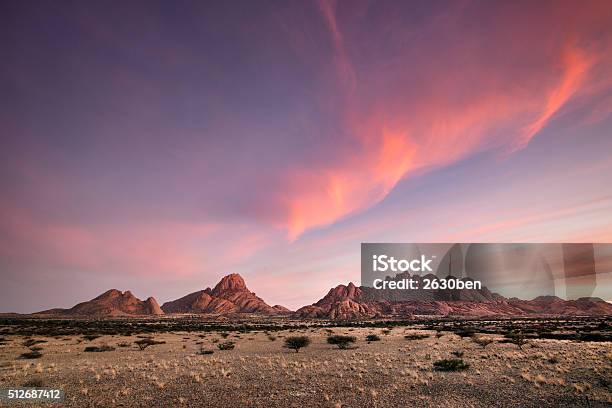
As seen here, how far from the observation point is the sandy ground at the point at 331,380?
15.2 m

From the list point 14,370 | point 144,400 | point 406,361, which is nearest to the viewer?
point 144,400

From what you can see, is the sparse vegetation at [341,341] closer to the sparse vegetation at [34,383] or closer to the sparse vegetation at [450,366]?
the sparse vegetation at [450,366]

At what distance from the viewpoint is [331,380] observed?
62.8 ft

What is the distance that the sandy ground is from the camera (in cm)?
1520

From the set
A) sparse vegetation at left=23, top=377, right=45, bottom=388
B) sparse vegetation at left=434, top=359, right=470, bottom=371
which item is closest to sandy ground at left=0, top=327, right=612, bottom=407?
sparse vegetation at left=23, top=377, right=45, bottom=388

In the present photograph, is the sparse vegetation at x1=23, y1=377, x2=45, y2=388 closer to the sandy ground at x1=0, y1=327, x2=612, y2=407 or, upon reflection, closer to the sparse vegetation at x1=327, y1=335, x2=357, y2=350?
the sandy ground at x1=0, y1=327, x2=612, y2=407

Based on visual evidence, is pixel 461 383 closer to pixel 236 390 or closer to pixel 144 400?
pixel 236 390

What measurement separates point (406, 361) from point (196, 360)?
1584cm

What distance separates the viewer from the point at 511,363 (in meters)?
23.9

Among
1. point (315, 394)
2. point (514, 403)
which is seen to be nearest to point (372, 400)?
point (315, 394)

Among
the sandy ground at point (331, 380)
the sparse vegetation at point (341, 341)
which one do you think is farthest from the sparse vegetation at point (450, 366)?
the sparse vegetation at point (341, 341)

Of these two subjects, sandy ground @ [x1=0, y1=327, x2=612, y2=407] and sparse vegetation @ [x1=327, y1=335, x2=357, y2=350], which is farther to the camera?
sparse vegetation @ [x1=327, y1=335, x2=357, y2=350]

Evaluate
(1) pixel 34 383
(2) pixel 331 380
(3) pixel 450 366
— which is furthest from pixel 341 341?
(1) pixel 34 383

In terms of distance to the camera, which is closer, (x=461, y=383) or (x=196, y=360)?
(x=461, y=383)
